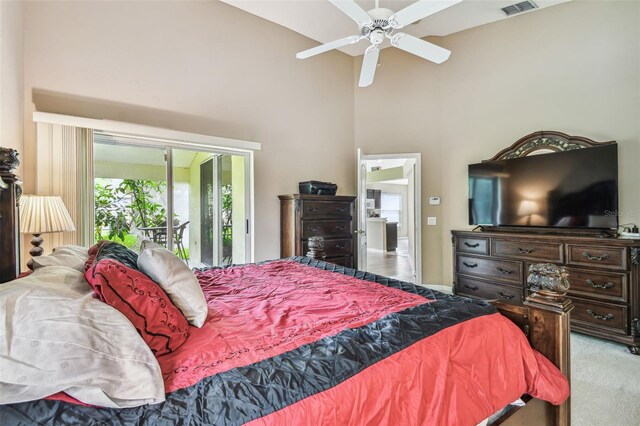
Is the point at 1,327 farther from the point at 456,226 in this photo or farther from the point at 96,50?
the point at 456,226

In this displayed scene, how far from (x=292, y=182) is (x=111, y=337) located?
3.56 m

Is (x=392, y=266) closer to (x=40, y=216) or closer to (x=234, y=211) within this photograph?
(x=234, y=211)

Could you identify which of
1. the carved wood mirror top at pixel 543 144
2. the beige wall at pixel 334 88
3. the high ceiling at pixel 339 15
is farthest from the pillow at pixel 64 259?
the carved wood mirror top at pixel 543 144

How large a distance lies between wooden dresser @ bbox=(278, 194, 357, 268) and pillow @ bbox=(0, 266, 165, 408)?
2990mm

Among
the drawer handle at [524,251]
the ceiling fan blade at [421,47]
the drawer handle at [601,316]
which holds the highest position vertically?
the ceiling fan blade at [421,47]

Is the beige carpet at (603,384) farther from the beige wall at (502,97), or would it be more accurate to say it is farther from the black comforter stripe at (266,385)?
the black comforter stripe at (266,385)

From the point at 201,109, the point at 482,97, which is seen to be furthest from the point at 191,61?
the point at 482,97

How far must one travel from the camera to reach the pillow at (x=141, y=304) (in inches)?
40.4

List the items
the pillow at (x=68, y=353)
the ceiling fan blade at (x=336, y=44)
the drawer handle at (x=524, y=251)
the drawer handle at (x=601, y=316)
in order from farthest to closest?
the drawer handle at (x=524, y=251) → the drawer handle at (x=601, y=316) → the ceiling fan blade at (x=336, y=44) → the pillow at (x=68, y=353)

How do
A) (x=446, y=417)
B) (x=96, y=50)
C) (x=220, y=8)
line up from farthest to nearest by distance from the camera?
1. (x=220, y=8)
2. (x=96, y=50)
3. (x=446, y=417)

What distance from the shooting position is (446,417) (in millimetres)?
1026

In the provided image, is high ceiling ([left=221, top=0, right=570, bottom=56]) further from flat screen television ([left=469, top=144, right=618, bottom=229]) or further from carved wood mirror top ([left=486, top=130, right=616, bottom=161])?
flat screen television ([left=469, top=144, right=618, bottom=229])

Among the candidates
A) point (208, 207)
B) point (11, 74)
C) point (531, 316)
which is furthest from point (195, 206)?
point (531, 316)

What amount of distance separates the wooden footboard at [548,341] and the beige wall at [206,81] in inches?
123
